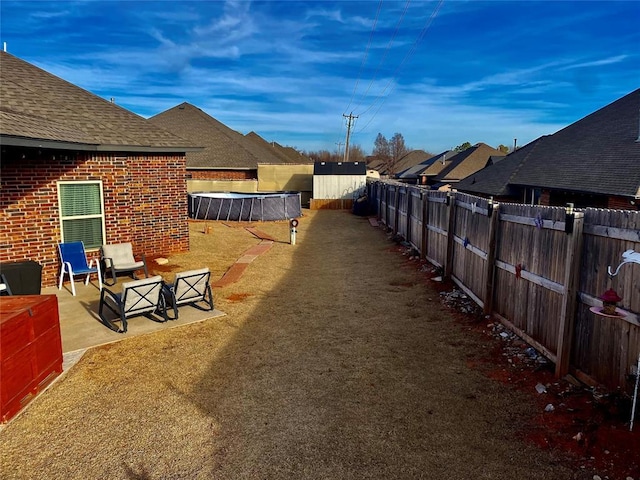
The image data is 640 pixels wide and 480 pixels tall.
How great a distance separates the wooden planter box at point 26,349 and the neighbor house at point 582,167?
49.4ft

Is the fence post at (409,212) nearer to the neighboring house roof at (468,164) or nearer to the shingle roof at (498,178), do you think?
the shingle roof at (498,178)

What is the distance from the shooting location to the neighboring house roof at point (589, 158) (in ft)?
49.1

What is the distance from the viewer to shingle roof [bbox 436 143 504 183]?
41.4 meters

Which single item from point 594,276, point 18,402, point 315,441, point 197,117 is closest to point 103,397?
point 18,402

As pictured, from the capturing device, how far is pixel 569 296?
15.7 feet

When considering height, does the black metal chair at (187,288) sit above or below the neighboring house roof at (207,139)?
below

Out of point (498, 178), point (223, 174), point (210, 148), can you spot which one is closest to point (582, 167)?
point (498, 178)

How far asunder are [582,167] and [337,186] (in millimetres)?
16653

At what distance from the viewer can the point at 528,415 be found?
173 inches

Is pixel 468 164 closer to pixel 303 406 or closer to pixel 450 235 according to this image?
pixel 450 235

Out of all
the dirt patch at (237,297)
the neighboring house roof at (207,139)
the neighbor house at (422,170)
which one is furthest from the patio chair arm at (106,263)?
the neighbor house at (422,170)

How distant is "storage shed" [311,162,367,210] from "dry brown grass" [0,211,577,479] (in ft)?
76.8

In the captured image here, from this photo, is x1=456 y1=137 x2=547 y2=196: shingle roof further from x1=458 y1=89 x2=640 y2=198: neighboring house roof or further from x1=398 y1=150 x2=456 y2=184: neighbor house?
x1=398 y1=150 x2=456 y2=184: neighbor house

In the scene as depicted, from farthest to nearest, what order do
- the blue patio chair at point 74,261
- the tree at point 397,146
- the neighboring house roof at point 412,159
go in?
the tree at point 397,146, the neighboring house roof at point 412,159, the blue patio chair at point 74,261
